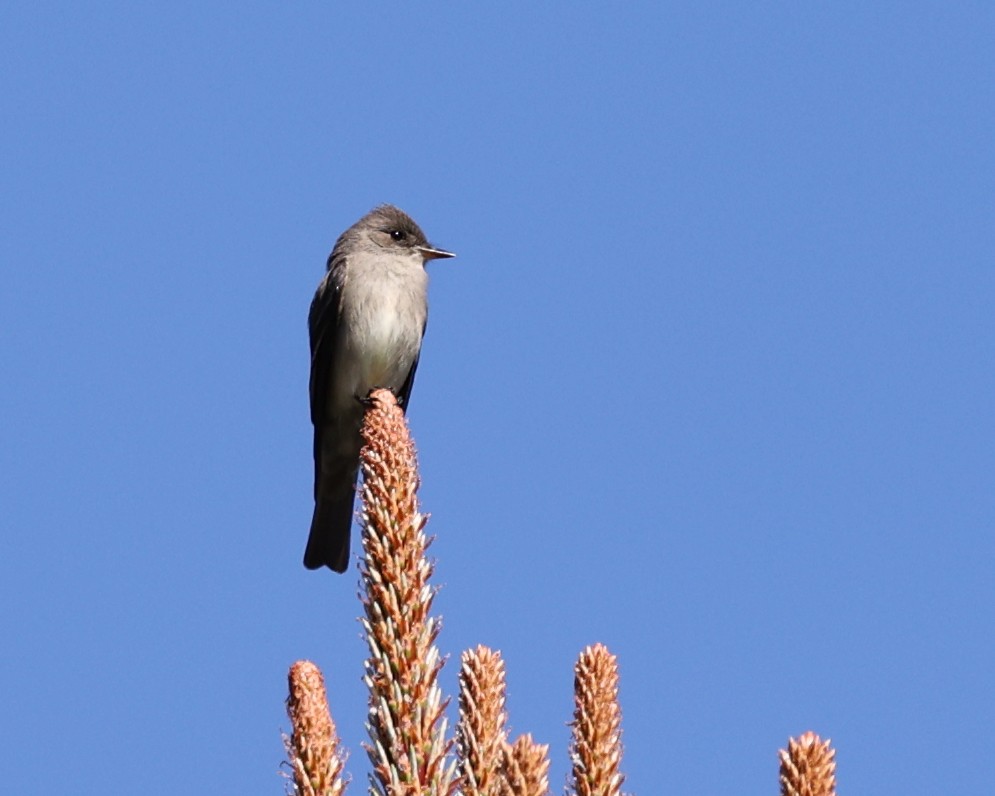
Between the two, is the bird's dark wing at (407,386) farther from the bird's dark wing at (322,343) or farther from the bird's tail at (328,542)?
the bird's tail at (328,542)

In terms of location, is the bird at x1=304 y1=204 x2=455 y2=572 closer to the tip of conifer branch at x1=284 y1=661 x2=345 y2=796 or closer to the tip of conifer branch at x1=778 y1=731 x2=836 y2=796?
the tip of conifer branch at x1=284 y1=661 x2=345 y2=796

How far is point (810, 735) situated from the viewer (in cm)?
232

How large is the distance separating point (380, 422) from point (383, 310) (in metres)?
5.32

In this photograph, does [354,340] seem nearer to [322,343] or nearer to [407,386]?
[322,343]

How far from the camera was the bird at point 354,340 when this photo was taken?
27.9ft

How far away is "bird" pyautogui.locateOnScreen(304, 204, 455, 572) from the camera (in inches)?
335

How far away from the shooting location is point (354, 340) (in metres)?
8.54

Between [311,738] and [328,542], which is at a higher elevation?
[328,542]

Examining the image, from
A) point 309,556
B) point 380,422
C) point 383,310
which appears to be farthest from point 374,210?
point 380,422

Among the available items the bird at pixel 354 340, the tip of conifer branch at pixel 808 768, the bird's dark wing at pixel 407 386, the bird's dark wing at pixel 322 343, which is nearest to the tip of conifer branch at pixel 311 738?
the tip of conifer branch at pixel 808 768

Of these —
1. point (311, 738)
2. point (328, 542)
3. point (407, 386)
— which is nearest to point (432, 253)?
point (407, 386)

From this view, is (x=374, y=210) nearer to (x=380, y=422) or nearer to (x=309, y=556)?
(x=309, y=556)

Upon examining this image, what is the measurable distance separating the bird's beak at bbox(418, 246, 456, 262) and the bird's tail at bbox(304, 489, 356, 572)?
185cm

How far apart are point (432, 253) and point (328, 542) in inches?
84.4
